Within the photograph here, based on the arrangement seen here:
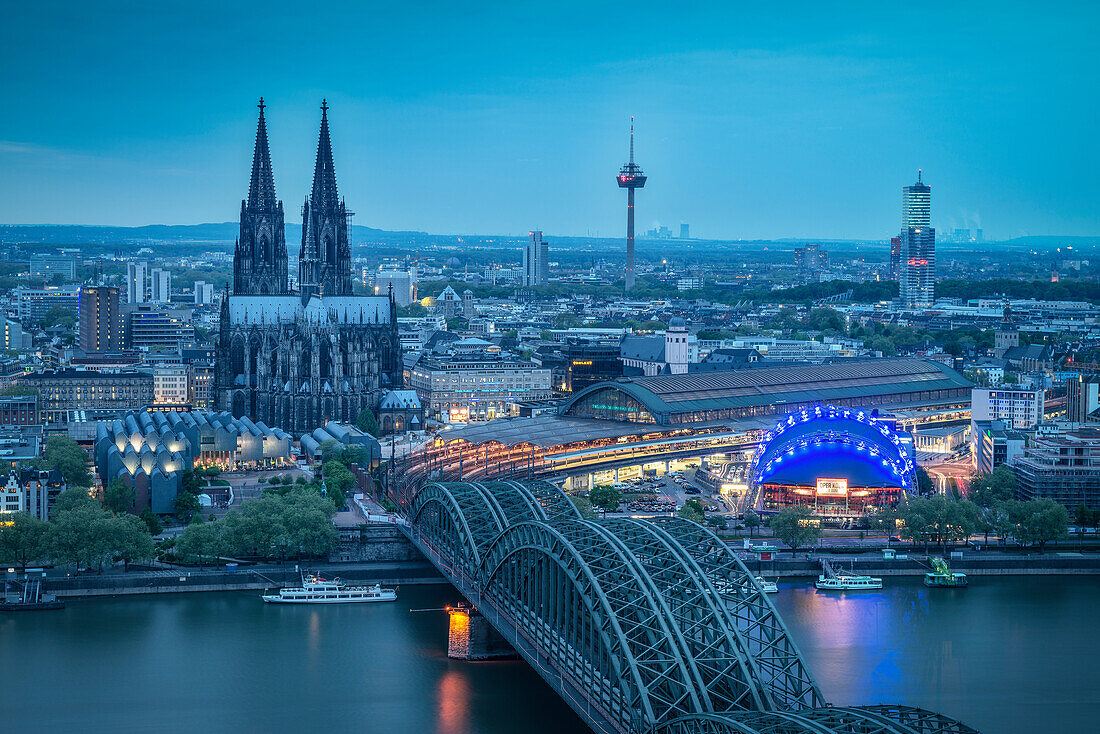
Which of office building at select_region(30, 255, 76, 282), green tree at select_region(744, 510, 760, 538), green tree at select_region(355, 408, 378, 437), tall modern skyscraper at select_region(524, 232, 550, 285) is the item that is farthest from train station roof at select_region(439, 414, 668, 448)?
tall modern skyscraper at select_region(524, 232, 550, 285)

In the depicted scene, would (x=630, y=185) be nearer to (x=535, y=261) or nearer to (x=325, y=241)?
(x=535, y=261)

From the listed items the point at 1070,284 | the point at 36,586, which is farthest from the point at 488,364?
the point at 1070,284

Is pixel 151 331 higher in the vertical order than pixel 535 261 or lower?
lower

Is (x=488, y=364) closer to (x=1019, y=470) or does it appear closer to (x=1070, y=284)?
(x=1019, y=470)

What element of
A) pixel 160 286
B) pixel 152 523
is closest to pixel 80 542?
pixel 152 523

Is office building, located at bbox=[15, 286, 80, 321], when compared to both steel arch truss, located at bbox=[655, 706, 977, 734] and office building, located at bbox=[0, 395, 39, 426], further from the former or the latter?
steel arch truss, located at bbox=[655, 706, 977, 734]

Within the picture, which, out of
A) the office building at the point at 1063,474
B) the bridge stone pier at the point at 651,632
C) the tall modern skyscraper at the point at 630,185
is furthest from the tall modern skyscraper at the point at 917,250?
the bridge stone pier at the point at 651,632
